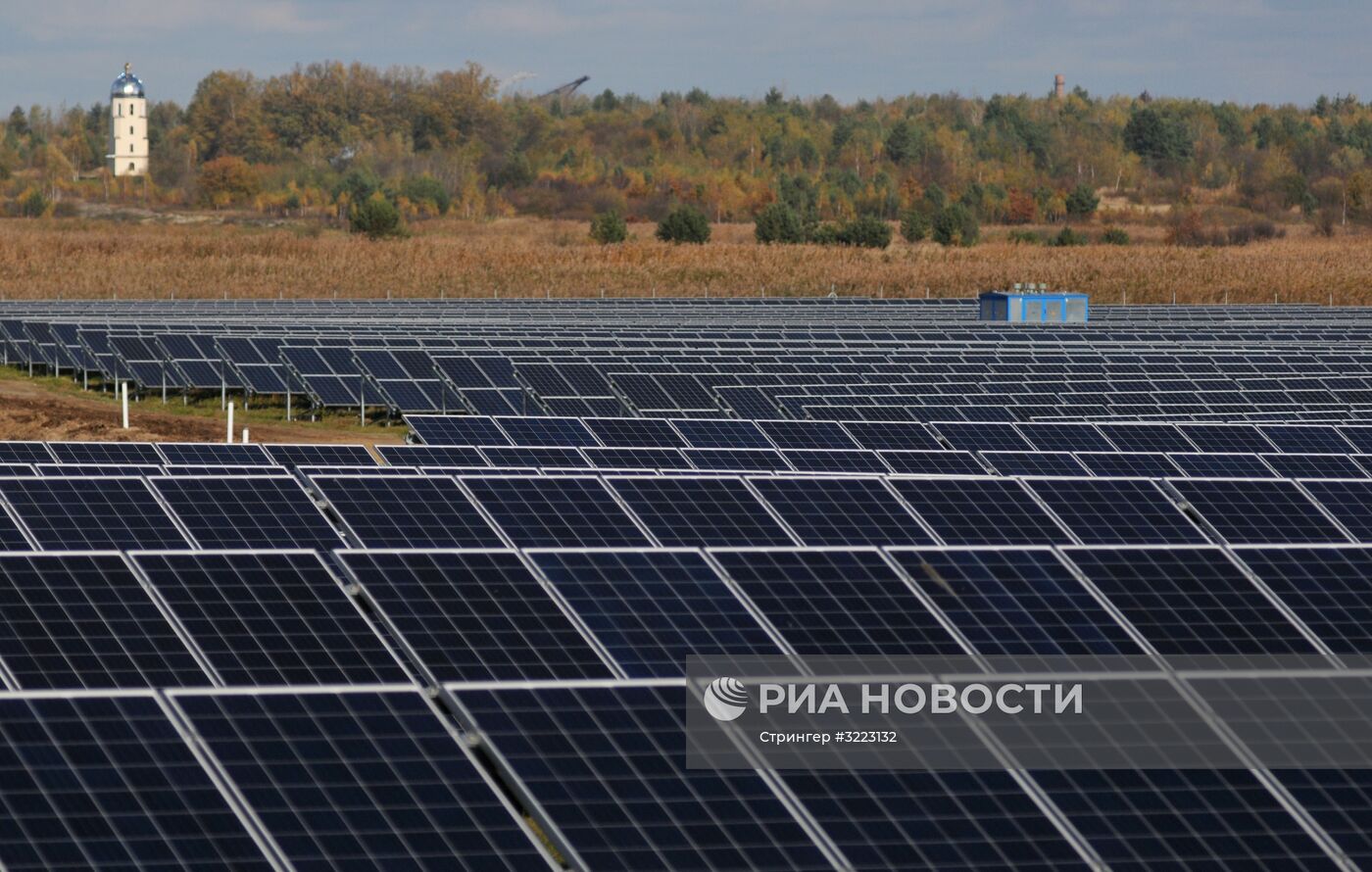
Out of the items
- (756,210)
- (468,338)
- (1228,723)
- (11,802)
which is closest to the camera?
(11,802)

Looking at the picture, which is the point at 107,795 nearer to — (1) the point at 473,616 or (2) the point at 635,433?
(1) the point at 473,616

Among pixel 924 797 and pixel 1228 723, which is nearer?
pixel 924 797

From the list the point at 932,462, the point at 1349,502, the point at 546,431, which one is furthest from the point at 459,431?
the point at 1349,502

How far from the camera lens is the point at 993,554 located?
14766 mm

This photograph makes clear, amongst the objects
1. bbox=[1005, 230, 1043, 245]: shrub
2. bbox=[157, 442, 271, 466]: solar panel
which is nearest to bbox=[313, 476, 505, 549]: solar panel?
bbox=[157, 442, 271, 466]: solar panel

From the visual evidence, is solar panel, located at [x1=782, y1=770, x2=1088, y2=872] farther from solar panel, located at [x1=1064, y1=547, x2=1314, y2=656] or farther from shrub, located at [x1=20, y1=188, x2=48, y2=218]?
shrub, located at [x1=20, y1=188, x2=48, y2=218]

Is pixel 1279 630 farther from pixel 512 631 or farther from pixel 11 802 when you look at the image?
pixel 11 802

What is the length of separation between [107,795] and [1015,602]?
721 cm

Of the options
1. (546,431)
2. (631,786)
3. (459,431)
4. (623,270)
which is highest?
(631,786)

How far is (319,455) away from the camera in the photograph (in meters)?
26.6

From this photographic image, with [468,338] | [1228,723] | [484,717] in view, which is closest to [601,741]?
[484,717]

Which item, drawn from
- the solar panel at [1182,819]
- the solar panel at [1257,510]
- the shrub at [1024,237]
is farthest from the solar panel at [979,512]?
the shrub at [1024,237]

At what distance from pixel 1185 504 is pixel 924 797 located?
34.5 feet

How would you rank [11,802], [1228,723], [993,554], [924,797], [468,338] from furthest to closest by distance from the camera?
[468,338] < [993,554] < [1228,723] < [924,797] < [11,802]
